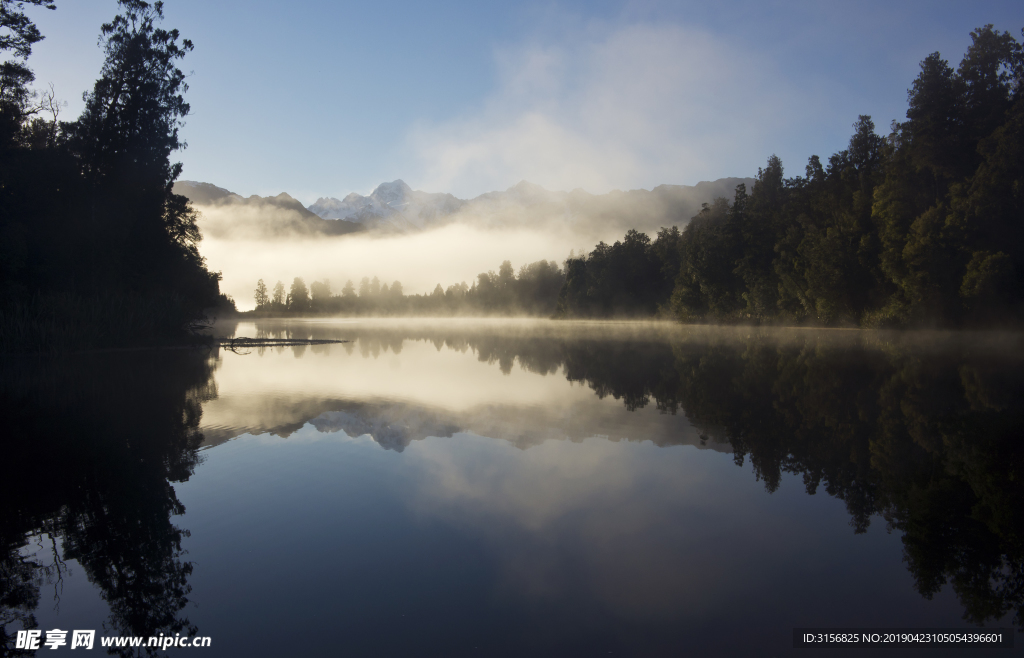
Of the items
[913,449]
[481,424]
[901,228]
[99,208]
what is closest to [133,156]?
[99,208]

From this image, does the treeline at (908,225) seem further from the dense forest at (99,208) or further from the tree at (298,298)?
the tree at (298,298)

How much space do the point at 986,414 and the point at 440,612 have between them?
11375 millimetres

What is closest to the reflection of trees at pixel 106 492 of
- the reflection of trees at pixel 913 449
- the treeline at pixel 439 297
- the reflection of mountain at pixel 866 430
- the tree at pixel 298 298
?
the reflection of mountain at pixel 866 430

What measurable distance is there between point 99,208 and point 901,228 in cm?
5367

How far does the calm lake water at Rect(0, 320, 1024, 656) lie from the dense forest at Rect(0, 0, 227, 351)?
16839 mm

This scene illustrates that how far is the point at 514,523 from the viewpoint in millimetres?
5629

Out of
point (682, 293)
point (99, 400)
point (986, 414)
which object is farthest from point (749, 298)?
point (99, 400)

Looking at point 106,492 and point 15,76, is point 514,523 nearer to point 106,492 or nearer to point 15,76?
point 106,492

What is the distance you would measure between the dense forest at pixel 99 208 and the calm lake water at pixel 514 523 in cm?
1684

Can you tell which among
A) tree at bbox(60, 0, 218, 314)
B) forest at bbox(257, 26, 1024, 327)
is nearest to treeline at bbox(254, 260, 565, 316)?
forest at bbox(257, 26, 1024, 327)

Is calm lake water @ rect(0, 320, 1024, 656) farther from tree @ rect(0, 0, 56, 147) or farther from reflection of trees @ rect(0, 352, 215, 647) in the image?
tree @ rect(0, 0, 56, 147)

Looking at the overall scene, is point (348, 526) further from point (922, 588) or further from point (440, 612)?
point (922, 588)

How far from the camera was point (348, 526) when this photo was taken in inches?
217

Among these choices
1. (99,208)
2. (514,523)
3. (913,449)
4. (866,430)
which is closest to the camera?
(514,523)
